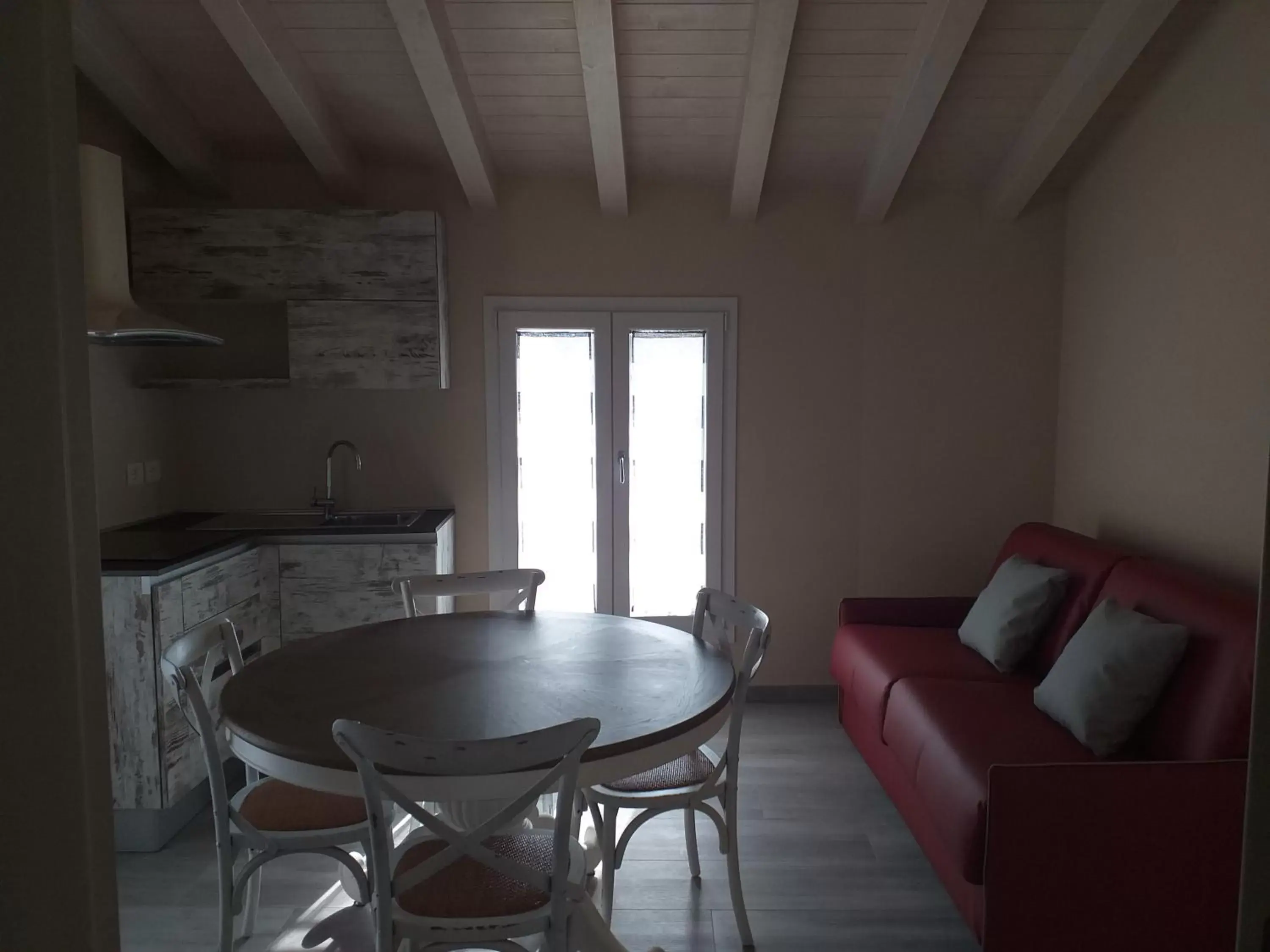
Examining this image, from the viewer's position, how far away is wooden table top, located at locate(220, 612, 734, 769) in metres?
1.67

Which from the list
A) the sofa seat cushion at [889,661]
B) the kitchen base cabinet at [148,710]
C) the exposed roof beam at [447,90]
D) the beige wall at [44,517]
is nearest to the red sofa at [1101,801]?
the sofa seat cushion at [889,661]

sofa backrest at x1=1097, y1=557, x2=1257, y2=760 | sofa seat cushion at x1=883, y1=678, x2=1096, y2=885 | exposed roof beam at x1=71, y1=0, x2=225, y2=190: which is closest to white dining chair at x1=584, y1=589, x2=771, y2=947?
sofa seat cushion at x1=883, y1=678, x2=1096, y2=885

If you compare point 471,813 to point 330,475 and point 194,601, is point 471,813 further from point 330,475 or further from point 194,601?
point 330,475

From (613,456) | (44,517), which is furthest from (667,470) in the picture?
(44,517)

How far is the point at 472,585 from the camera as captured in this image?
2.82 m

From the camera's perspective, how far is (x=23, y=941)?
564 mm

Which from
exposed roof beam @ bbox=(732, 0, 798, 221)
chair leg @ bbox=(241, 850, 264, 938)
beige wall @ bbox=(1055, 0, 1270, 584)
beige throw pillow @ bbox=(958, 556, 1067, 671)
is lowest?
chair leg @ bbox=(241, 850, 264, 938)

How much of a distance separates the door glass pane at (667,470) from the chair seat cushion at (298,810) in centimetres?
215

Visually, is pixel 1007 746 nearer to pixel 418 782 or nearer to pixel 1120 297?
pixel 418 782

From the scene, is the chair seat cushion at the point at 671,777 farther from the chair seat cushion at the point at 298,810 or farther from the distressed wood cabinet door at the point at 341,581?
the distressed wood cabinet door at the point at 341,581

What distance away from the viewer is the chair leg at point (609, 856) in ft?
7.02

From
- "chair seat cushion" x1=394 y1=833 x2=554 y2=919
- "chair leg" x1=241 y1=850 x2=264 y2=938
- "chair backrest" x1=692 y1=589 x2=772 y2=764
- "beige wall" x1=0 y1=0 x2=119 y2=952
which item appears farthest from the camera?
"chair leg" x1=241 y1=850 x2=264 y2=938

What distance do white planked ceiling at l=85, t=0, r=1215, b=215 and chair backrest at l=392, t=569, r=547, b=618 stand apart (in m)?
1.78

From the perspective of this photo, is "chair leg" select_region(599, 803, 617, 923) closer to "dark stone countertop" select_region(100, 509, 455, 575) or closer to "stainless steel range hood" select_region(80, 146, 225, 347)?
"dark stone countertop" select_region(100, 509, 455, 575)
